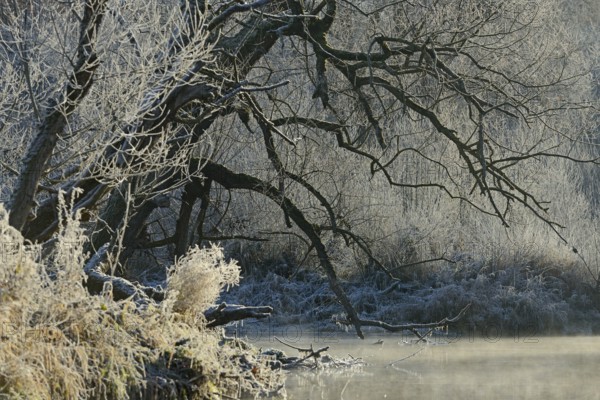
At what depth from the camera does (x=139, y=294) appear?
28.6 feet

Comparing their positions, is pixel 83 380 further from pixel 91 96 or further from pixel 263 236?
pixel 263 236

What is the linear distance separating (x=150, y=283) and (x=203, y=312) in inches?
275

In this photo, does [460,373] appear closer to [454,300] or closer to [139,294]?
[139,294]

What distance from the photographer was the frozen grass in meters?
6.64

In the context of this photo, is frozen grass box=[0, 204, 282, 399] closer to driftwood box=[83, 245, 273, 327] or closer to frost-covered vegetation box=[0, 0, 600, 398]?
frost-covered vegetation box=[0, 0, 600, 398]

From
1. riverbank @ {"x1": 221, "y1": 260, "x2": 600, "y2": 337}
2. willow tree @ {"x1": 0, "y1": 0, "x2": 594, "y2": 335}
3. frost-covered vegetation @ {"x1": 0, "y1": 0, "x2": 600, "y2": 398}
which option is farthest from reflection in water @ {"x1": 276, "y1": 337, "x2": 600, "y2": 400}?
riverbank @ {"x1": 221, "y1": 260, "x2": 600, "y2": 337}

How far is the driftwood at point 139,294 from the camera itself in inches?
338

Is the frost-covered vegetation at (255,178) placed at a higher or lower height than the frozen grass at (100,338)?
higher

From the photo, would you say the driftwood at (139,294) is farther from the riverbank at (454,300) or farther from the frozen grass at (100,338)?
the riverbank at (454,300)

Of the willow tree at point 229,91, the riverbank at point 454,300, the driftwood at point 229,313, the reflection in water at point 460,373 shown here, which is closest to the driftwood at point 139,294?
the driftwood at point 229,313

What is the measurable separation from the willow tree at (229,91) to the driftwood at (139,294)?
0.86 feet

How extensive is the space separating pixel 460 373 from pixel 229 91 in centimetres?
340

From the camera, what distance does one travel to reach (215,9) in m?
10.6

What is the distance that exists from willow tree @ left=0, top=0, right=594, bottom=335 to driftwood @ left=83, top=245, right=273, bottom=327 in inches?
10.3
